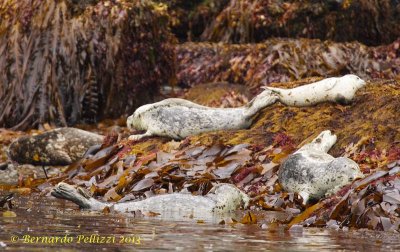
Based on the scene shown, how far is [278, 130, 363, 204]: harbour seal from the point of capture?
871 centimetres

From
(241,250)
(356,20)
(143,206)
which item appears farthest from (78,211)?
(356,20)

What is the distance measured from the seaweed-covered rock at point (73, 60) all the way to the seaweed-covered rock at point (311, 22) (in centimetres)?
293

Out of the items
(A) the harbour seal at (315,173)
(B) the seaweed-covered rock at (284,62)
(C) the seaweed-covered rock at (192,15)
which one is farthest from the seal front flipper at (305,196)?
(C) the seaweed-covered rock at (192,15)

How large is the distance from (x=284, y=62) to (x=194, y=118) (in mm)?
5583

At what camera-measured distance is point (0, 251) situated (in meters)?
5.29

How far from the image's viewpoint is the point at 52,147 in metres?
13.3

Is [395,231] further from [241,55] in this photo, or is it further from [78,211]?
[241,55]

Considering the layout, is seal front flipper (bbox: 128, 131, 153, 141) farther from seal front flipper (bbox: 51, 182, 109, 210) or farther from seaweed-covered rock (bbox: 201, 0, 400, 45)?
seaweed-covered rock (bbox: 201, 0, 400, 45)

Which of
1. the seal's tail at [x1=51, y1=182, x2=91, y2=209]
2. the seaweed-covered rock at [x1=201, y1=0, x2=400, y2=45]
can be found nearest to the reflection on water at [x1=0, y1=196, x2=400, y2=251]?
the seal's tail at [x1=51, y1=182, x2=91, y2=209]

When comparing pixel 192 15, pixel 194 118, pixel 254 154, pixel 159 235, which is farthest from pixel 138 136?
pixel 192 15

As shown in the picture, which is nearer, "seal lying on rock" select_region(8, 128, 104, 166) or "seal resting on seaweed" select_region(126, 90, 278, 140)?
"seal resting on seaweed" select_region(126, 90, 278, 140)

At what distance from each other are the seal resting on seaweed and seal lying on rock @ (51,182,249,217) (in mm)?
2517

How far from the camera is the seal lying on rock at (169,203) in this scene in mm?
8219

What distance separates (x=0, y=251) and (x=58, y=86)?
10412 mm
